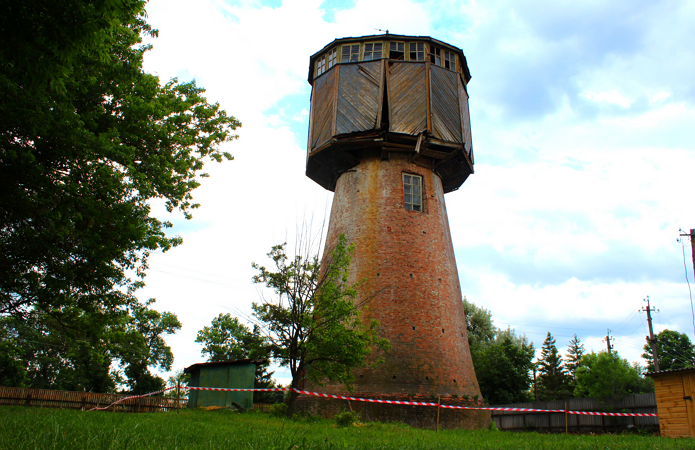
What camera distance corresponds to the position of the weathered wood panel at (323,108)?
18.0 metres

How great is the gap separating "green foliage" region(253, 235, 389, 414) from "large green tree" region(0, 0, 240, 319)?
141 inches

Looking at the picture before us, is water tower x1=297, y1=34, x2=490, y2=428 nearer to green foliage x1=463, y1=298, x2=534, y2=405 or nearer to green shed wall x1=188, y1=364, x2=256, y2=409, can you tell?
green shed wall x1=188, y1=364, x2=256, y2=409

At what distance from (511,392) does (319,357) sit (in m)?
16.9

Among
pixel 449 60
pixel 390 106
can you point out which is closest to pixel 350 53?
pixel 390 106

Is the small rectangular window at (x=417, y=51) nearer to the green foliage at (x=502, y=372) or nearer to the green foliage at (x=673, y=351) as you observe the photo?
the green foliage at (x=502, y=372)

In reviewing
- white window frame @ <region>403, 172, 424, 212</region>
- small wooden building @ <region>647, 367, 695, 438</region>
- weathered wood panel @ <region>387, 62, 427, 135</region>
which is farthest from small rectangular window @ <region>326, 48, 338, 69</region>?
small wooden building @ <region>647, 367, 695, 438</region>

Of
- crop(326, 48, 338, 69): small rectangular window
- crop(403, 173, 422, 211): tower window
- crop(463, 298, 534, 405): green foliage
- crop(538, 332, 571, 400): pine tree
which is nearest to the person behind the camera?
crop(403, 173, 422, 211): tower window

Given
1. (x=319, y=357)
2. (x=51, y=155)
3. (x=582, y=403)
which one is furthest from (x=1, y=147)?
(x=582, y=403)

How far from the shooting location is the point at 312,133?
19344 millimetres

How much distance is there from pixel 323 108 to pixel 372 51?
3.04 m

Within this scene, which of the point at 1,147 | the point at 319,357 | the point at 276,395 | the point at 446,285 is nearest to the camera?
the point at 1,147

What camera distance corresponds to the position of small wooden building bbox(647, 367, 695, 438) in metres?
10.9

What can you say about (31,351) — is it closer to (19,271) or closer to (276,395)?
(276,395)

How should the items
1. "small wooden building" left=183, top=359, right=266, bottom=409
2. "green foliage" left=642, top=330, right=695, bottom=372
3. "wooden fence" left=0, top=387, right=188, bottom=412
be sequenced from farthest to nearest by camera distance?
1. "green foliage" left=642, top=330, right=695, bottom=372
2. "small wooden building" left=183, top=359, right=266, bottom=409
3. "wooden fence" left=0, top=387, right=188, bottom=412
